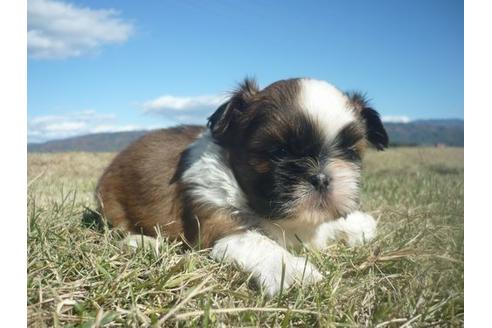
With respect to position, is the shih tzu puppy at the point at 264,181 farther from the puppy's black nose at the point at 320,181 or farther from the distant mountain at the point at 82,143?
the distant mountain at the point at 82,143

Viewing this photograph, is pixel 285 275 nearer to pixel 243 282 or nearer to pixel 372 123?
pixel 243 282

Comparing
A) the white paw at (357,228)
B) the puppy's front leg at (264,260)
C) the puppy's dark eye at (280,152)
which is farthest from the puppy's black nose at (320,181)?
the white paw at (357,228)

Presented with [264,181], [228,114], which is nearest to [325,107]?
[264,181]

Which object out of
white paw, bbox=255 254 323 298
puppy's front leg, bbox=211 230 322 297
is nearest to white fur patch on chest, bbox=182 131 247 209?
puppy's front leg, bbox=211 230 322 297
